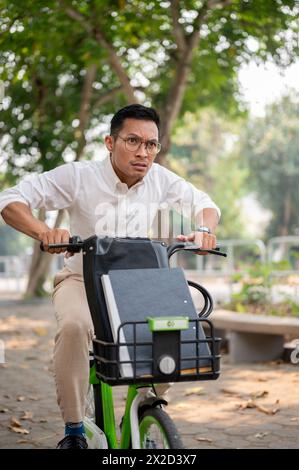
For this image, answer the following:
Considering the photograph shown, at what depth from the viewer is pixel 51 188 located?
3510 millimetres

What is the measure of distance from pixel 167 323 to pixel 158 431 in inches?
19.2

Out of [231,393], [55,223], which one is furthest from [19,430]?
[55,223]

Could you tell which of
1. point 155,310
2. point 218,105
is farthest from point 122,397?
point 218,105

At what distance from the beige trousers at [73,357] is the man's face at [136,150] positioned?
643mm

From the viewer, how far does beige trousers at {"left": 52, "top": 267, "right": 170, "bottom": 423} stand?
3232 mm

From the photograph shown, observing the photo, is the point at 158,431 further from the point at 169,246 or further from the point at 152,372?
the point at 169,246

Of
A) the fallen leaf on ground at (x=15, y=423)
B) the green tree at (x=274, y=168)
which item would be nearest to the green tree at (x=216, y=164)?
the green tree at (x=274, y=168)

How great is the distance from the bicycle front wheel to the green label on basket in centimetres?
39

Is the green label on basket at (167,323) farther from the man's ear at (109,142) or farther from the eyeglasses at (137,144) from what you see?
the man's ear at (109,142)

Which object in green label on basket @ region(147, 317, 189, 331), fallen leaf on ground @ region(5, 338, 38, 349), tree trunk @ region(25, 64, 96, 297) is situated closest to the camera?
green label on basket @ region(147, 317, 189, 331)

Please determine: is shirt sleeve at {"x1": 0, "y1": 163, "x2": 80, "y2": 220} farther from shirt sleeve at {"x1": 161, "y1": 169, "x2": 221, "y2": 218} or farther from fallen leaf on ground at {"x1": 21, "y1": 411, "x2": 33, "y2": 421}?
fallen leaf on ground at {"x1": 21, "y1": 411, "x2": 33, "y2": 421}

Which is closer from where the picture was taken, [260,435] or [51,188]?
[51,188]

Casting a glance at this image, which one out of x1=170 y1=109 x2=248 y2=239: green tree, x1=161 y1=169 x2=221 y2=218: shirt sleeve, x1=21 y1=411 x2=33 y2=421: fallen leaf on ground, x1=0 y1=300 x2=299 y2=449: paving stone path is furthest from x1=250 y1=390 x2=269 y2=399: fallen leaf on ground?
x1=170 y1=109 x2=248 y2=239: green tree

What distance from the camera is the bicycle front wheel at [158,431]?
8.95ft
